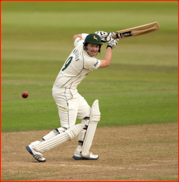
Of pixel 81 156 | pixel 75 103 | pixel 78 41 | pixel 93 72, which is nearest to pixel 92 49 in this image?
pixel 78 41

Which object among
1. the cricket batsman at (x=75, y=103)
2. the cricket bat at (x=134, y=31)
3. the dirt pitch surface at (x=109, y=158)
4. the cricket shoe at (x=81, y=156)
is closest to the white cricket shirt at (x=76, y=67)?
the cricket batsman at (x=75, y=103)

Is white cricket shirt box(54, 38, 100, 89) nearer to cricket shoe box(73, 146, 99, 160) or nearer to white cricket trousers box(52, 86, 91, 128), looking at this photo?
white cricket trousers box(52, 86, 91, 128)

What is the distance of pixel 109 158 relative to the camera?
19.7ft

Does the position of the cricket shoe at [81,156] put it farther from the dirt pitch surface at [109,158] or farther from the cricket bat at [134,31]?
the cricket bat at [134,31]

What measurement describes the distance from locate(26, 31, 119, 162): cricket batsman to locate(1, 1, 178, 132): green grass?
273cm

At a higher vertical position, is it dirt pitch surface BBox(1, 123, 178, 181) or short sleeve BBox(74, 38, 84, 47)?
short sleeve BBox(74, 38, 84, 47)

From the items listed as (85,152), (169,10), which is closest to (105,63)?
(85,152)

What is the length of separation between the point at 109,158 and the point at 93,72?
12543 millimetres

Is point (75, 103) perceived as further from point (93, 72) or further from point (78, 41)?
point (93, 72)

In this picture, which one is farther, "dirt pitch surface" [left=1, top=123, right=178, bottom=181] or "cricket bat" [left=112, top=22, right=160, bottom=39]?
"cricket bat" [left=112, top=22, right=160, bottom=39]

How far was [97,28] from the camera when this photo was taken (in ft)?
107

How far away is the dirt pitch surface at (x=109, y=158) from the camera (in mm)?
4779

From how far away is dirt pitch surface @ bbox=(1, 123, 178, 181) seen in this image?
478 cm

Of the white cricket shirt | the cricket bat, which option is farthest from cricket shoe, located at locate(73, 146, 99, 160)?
the cricket bat
